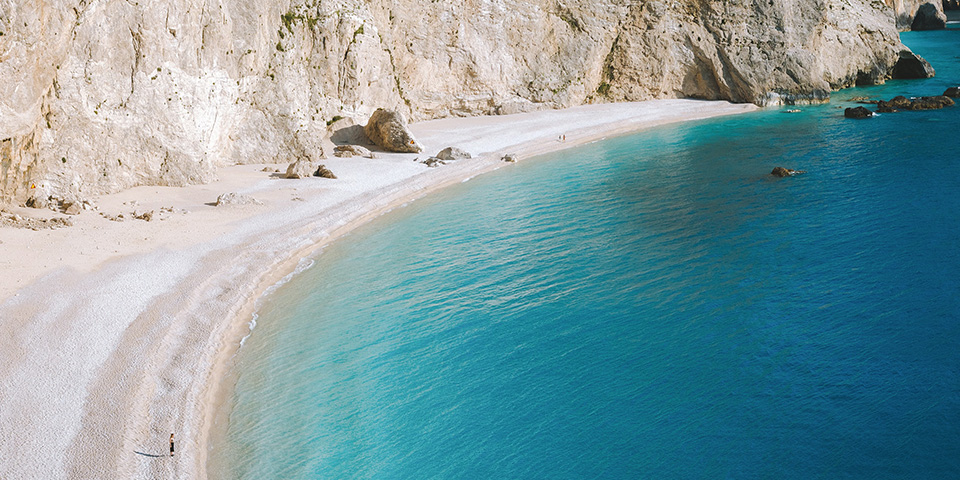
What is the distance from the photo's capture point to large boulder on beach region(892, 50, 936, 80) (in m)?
62.1

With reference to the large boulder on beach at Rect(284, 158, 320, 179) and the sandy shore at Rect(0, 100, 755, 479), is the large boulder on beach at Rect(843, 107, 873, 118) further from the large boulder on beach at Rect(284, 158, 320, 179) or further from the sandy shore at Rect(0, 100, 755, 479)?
the large boulder on beach at Rect(284, 158, 320, 179)

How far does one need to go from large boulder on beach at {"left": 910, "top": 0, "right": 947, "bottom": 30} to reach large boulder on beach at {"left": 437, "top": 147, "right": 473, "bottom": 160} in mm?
112826

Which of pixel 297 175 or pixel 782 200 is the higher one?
pixel 297 175

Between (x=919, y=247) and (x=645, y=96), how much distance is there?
33.7 m

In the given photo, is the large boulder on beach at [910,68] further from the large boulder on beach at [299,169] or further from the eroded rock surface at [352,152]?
the large boulder on beach at [299,169]

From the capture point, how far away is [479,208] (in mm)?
30625

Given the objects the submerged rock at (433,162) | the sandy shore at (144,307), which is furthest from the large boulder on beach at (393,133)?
the sandy shore at (144,307)

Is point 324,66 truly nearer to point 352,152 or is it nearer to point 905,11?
point 352,152

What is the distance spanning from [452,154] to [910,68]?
48203 mm

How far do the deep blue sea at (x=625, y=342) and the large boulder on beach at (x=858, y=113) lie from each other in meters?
16.3

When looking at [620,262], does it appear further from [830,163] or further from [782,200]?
[830,163]

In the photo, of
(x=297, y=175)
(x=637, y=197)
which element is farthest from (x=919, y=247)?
(x=297, y=175)

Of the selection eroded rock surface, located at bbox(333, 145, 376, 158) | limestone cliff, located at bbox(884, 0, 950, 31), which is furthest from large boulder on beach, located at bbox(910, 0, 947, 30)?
eroded rock surface, located at bbox(333, 145, 376, 158)

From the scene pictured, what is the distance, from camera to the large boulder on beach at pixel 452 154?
36812mm
